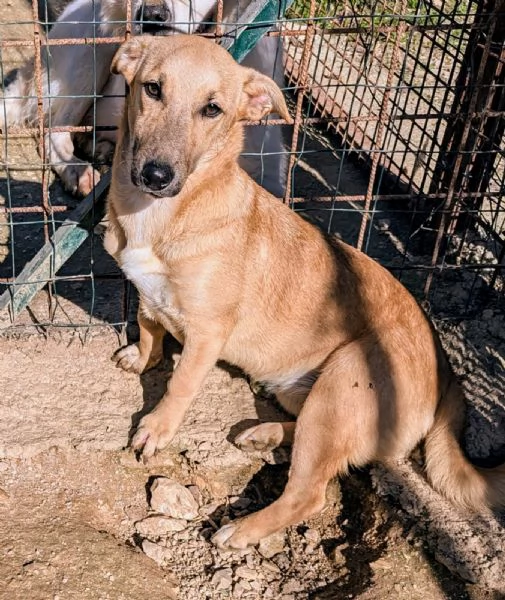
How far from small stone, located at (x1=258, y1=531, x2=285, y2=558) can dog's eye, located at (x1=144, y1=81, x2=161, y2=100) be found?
6.72 ft

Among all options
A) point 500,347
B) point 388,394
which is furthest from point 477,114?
point 388,394

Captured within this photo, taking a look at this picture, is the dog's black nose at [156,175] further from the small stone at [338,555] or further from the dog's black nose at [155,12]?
the dog's black nose at [155,12]

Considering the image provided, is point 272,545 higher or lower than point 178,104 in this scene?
lower

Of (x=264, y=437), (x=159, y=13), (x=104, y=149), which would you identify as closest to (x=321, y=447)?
(x=264, y=437)

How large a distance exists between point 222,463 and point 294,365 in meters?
0.61

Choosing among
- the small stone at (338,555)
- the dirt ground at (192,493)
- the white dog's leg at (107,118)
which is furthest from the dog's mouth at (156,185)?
the white dog's leg at (107,118)

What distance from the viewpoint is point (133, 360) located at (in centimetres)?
448

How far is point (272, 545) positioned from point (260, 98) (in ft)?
6.88

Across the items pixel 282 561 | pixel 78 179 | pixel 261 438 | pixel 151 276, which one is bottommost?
pixel 282 561

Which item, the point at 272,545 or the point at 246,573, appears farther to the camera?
the point at 272,545

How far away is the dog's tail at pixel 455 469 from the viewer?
3760mm

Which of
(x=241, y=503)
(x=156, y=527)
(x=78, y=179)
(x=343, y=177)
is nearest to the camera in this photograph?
(x=156, y=527)

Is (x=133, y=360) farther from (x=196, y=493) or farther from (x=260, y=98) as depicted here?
(x=260, y=98)

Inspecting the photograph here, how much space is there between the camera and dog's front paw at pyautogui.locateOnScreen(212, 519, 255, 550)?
3678mm
